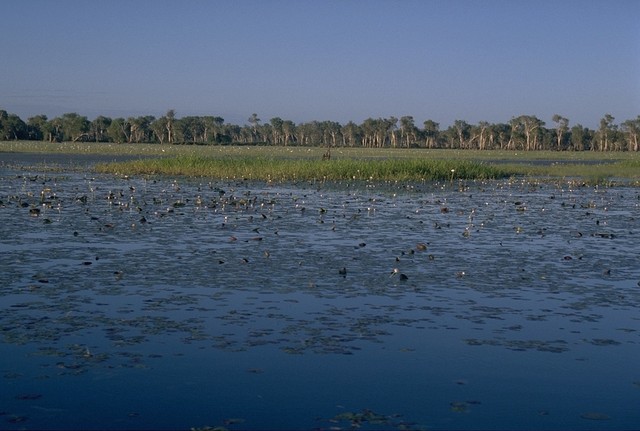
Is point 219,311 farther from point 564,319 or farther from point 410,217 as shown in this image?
point 410,217

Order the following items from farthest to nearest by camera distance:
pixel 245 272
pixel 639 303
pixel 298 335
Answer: pixel 245 272 → pixel 639 303 → pixel 298 335

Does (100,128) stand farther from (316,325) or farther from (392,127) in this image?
(316,325)

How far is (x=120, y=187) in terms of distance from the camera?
3073 cm

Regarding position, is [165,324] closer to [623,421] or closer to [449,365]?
[449,365]

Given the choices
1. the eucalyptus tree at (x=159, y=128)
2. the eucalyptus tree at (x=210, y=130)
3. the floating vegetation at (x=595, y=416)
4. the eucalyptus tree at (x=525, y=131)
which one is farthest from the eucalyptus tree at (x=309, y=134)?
the floating vegetation at (x=595, y=416)

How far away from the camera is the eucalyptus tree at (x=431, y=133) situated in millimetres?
169000

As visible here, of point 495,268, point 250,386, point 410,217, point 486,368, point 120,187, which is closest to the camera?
point 250,386

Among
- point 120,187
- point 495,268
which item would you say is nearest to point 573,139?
point 120,187

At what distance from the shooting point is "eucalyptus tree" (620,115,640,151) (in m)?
143

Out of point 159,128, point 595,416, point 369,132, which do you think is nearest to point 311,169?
point 595,416

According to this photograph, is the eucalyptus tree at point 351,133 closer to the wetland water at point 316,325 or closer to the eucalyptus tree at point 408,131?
the eucalyptus tree at point 408,131

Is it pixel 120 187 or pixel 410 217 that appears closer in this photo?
pixel 410 217

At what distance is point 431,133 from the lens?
169 m

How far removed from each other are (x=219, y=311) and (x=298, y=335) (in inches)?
54.3
